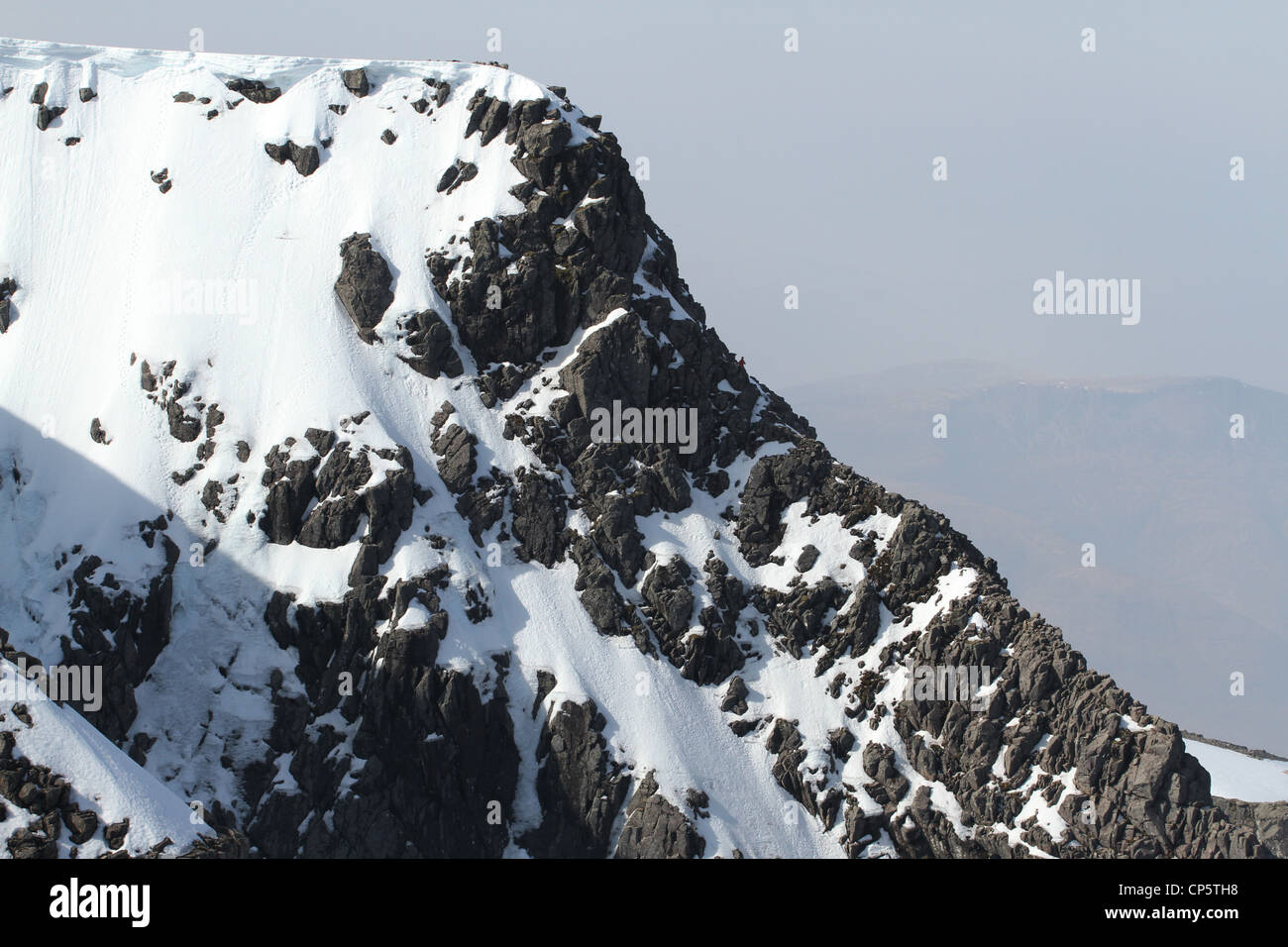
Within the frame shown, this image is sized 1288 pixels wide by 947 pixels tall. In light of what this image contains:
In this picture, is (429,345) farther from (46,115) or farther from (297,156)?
(46,115)

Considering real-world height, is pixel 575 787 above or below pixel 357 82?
below

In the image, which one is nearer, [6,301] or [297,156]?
[6,301]

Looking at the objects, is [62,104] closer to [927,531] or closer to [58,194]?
[58,194]

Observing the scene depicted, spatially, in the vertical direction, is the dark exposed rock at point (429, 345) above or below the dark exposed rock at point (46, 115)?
below

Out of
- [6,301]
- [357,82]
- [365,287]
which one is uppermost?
[357,82]

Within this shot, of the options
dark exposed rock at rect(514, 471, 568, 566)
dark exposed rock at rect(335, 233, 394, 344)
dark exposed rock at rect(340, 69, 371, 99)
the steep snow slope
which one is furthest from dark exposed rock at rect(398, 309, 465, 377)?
the steep snow slope

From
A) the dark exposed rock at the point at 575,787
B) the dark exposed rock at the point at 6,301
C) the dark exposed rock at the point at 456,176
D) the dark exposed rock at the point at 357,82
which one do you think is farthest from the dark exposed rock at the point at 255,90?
the dark exposed rock at the point at 575,787

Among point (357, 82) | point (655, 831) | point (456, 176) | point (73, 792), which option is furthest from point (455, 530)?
point (357, 82)

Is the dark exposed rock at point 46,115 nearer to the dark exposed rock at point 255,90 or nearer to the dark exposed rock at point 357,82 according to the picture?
the dark exposed rock at point 255,90

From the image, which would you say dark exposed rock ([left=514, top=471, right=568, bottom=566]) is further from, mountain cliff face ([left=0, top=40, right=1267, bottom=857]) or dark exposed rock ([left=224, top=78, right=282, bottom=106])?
dark exposed rock ([left=224, top=78, right=282, bottom=106])
